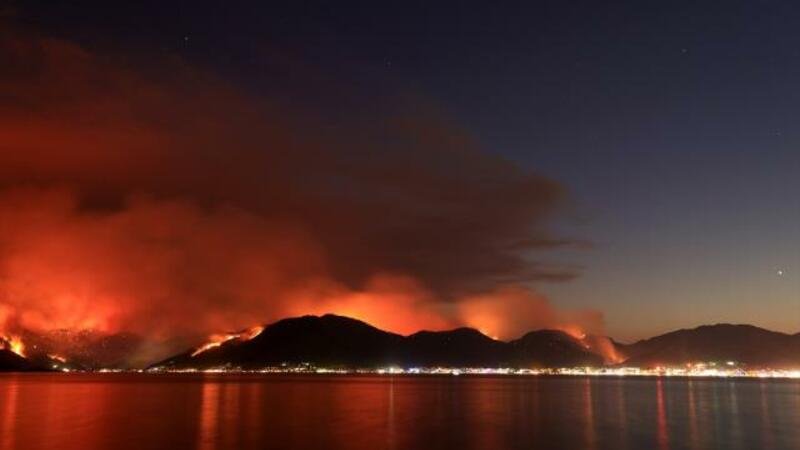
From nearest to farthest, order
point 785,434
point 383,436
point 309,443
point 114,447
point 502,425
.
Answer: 1. point 114,447
2. point 309,443
3. point 383,436
4. point 785,434
5. point 502,425

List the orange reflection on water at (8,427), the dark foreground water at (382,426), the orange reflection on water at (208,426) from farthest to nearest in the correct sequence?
the dark foreground water at (382,426) → the orange reflection on water at (208,426) → the orange reflection on water at (8,427)

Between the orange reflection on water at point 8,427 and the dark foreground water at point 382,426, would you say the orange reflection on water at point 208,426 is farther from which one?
the orange reflection on water at point 8,427

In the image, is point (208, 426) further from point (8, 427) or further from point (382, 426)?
point (8, 427)

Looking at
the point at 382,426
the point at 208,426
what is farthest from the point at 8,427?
the point at 382,426

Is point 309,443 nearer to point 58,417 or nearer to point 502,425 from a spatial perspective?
point 502,425

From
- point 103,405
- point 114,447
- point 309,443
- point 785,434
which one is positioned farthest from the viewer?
point 103,405

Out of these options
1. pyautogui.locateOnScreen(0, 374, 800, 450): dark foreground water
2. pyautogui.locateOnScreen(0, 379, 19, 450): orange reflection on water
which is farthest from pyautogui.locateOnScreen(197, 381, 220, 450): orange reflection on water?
pyautogui.locateOnScreen(0, 379, 19, 450): orange reflection on water

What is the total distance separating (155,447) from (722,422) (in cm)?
6355

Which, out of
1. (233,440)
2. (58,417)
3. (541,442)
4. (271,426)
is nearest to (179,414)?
(58,417)

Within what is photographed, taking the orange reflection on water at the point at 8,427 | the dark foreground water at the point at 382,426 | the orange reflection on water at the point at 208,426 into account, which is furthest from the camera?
the dark foreground water at the point at 382,426

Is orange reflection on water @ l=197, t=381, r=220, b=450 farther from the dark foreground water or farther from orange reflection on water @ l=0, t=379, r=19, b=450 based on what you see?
orange reflection on water @ l=0, t=379, r=19, b=450

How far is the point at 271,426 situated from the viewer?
239 feet

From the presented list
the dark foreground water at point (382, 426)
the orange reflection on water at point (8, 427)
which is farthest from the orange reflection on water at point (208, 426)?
the orange reflection on water at point (8, 427)

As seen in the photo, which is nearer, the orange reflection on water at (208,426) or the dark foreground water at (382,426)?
the orange reflection on water at (208,426)
